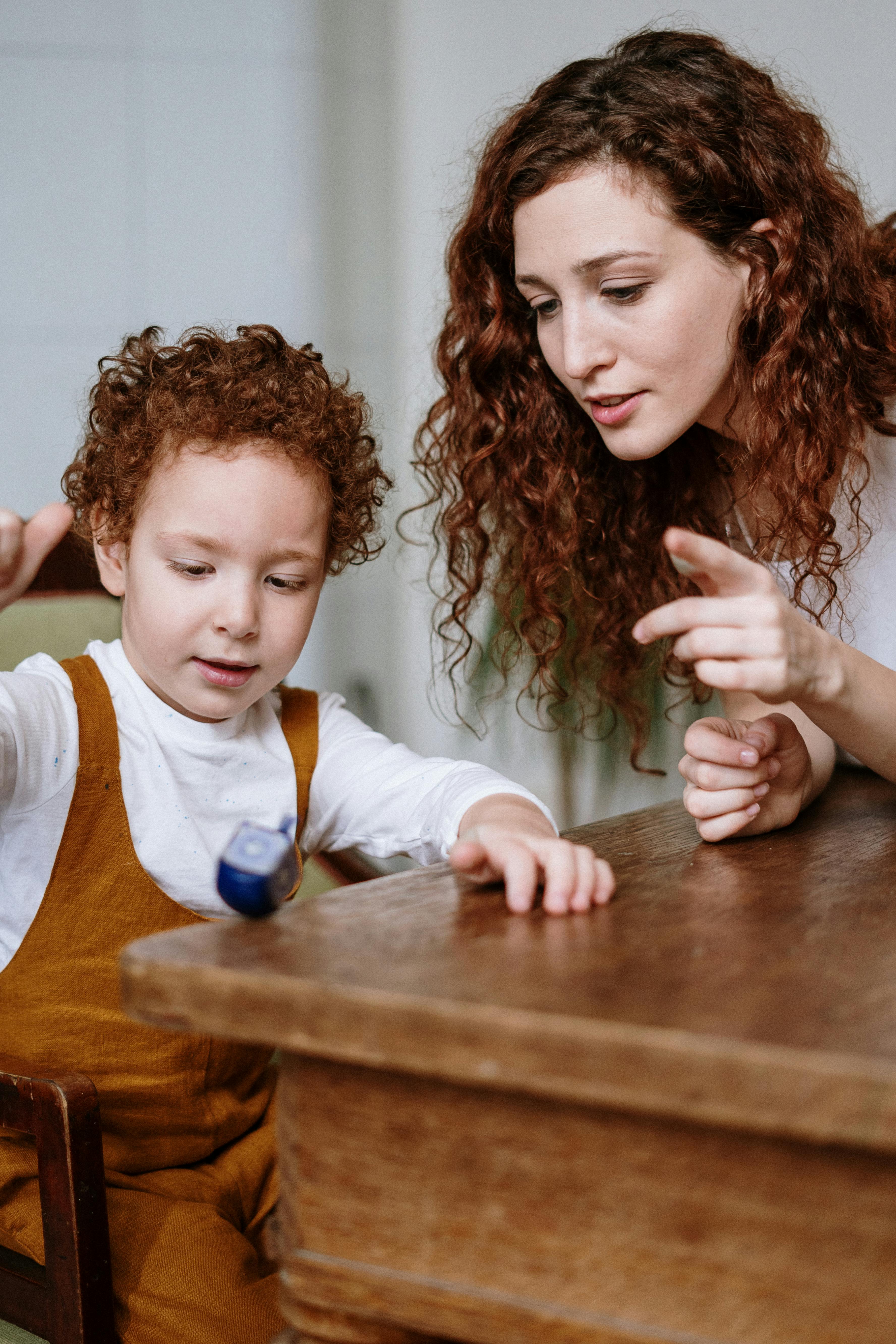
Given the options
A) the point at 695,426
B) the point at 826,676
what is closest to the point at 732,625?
the point at 826,676

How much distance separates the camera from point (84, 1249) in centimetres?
81

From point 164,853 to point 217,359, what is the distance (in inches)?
19.4

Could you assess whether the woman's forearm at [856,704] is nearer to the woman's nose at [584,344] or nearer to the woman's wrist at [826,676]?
the woman's wrist at [826,676]

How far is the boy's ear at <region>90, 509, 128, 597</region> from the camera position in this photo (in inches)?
45.9

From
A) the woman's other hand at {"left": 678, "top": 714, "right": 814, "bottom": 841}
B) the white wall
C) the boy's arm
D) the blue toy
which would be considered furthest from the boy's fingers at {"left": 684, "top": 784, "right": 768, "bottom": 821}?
the white wall

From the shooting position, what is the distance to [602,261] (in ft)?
3.64

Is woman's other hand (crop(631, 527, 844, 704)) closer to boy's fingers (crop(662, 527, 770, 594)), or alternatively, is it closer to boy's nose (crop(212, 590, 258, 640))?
boy's fingers (crop(662, 527, 770, 594))

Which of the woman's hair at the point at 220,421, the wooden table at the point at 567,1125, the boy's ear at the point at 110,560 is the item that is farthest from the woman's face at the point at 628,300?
the wooden table at the point at 567,1125

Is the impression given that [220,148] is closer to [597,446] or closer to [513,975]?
[597,446]

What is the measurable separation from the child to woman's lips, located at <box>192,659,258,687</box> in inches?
15.7

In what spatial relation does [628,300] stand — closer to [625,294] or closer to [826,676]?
[625,294]

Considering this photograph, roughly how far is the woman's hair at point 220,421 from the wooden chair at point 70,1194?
0.53 m

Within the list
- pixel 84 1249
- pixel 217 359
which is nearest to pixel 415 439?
Result: pixel 217 359

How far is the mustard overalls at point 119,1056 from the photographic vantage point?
98 centimetres
